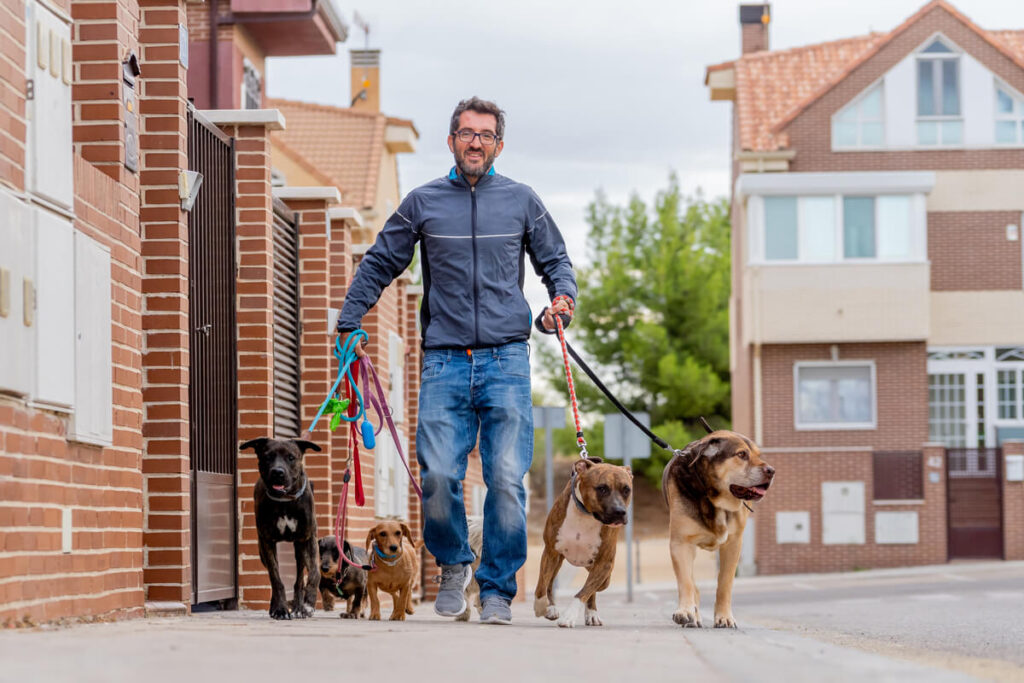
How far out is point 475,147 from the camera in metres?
8.75

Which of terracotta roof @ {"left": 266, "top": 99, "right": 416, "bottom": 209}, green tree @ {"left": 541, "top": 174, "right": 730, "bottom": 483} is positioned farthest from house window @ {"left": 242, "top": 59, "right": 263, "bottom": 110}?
green tree @ {"left": 541, "top": 174, "right": 730, "bottom": 483}

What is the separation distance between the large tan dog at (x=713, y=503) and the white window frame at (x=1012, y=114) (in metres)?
30.5

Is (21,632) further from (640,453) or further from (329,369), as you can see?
(640,453)

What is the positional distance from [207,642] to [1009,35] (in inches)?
1558

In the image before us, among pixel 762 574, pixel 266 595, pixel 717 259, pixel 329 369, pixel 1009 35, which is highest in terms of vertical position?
pixel 1009 35

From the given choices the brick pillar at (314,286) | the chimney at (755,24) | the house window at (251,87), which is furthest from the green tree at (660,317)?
the brick pillar at (314,286)

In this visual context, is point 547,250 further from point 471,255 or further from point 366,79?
point 366,79

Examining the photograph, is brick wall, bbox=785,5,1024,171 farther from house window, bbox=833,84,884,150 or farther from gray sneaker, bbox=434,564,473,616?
gray sneaker, bbox=434,564,473,616

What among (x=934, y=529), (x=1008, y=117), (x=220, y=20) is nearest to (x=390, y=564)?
(x=220, y=20)

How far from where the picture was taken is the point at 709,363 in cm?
5903

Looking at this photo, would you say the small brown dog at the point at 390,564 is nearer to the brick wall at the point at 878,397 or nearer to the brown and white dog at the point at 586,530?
the brown and white dog at the point at 586,530

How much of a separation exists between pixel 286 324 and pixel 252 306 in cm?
189

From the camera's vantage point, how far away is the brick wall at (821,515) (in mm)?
36375

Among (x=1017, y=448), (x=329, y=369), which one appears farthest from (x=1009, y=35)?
(x=329, y=369)
